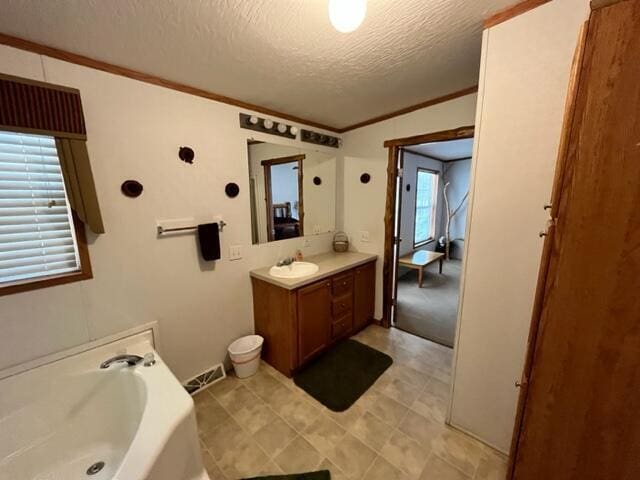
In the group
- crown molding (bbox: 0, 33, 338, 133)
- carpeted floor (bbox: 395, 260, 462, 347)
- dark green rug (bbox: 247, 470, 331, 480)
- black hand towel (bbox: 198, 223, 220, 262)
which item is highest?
crown molding (bbox: 0, 33, 338, 133)

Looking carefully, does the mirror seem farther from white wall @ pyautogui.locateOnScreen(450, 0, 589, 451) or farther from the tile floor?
white wall @ pyautogui.locateOnScreen(450, 0, 589, 451)

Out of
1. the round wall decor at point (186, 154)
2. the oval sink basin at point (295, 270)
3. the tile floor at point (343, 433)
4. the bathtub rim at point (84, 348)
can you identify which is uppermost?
the round wall decor at point (186, 154)

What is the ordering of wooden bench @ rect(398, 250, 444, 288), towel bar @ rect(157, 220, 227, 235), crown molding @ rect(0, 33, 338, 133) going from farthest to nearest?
1. wooden bench @ rect(398, 250, 444, 288)
2. towel bar @ rect(157, 220, 227, 235)
3. crown molding @ rect(0, 33, 338, 133)

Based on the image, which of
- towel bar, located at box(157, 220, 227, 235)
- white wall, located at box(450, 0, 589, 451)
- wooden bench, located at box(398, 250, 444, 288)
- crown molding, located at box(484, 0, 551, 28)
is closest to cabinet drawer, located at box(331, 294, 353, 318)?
white wall, located at box(450, 0, 589, 451)

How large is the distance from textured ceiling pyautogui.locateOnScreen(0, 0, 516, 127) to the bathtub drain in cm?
219

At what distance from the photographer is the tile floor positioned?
4.66ft

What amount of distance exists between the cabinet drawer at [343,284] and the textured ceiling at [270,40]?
5.33 feet

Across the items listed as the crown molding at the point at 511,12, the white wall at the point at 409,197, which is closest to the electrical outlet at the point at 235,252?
the crown molding at the point at 511,12

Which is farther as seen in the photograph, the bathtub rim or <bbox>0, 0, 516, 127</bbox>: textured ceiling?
the bathtub rim

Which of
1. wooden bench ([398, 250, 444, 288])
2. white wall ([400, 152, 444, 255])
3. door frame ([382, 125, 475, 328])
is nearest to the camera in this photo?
door frame ([382, 125, 475, 328])

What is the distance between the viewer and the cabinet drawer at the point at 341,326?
2463mm

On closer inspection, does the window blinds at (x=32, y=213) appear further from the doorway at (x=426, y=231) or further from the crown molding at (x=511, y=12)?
the doorway at (x=426, y=231)

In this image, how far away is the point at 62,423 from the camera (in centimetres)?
137

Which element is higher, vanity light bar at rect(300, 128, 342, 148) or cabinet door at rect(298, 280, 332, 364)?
vanity light bar at rect(300, 128, 342, 148)
